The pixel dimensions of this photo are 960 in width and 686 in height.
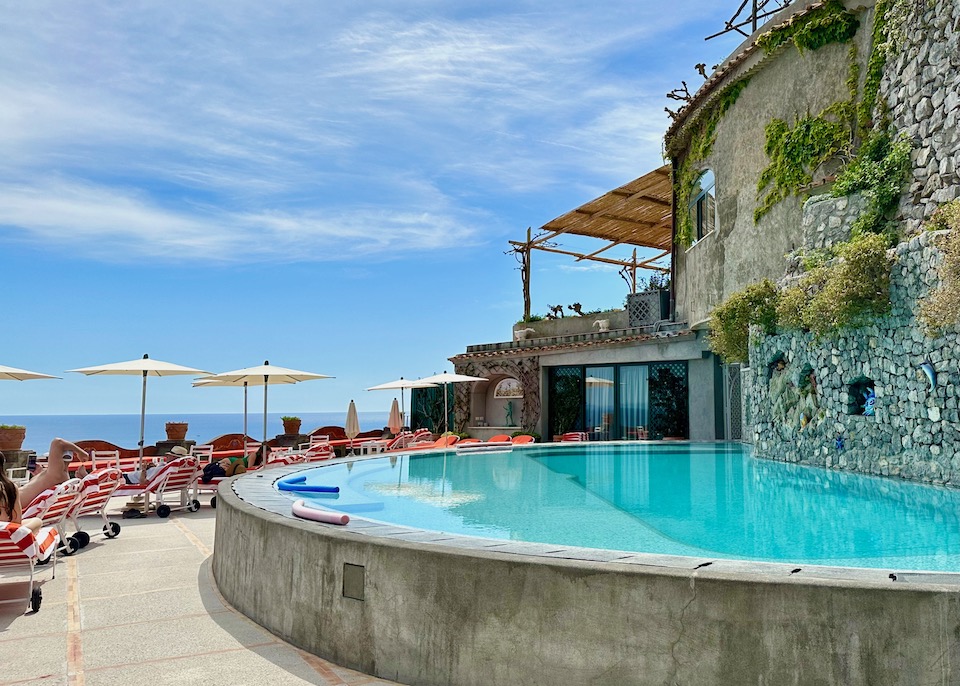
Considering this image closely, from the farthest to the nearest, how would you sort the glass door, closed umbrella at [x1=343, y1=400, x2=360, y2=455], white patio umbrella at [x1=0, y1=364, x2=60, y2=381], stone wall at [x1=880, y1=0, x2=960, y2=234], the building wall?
the glass door
closed umbrella at [x1=343, y1=400, x2=360, y2=455]
the building wall
white patio umbrella at [x1=0, y1=364, x2=60, y2=381]
stone wall at [x1=880, y1=0, x2=960, y2=234]

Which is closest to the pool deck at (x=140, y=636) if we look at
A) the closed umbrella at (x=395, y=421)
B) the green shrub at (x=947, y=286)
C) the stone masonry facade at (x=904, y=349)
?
the green shrub at (x=947, y=286)

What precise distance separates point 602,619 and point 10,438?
16.7 metres

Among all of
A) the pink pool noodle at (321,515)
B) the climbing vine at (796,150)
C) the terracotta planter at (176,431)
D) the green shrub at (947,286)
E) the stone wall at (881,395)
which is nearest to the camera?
the pink pool noodle at (321,515)

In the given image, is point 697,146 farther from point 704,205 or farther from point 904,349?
point 904,349

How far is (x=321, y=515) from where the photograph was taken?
480cm

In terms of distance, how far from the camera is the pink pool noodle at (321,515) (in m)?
4.69

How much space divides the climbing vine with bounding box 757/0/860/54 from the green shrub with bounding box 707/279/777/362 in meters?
4.95

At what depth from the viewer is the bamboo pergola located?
22109 mm

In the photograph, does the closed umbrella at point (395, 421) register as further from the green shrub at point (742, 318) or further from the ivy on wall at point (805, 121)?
the ivy on wall at point (805, 121)

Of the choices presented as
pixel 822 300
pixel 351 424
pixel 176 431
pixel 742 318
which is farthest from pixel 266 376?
pixel 822 300

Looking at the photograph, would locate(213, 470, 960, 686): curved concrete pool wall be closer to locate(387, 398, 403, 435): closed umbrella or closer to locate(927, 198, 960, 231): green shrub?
locate(927, 198, 960, 231): green shrub

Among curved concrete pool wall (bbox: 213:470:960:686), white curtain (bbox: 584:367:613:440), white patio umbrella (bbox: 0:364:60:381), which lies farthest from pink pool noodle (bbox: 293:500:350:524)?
white curtain (bbox: 584:367:613:440)

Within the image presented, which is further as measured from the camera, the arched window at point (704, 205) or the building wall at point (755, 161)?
the arched window at point (704, 205)

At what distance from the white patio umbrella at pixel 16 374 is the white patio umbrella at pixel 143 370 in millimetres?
1971
